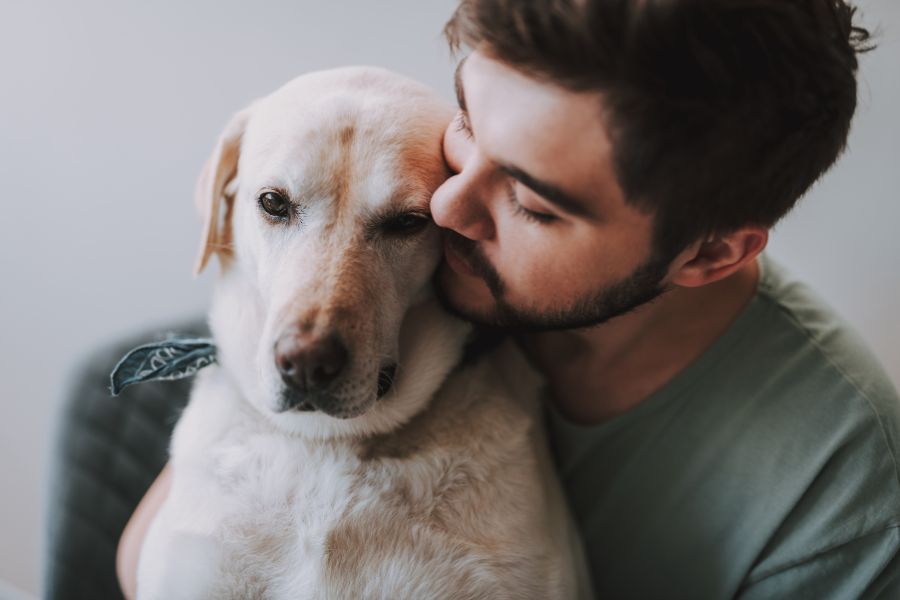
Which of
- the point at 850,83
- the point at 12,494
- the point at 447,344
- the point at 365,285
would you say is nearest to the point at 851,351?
the point at 850,83

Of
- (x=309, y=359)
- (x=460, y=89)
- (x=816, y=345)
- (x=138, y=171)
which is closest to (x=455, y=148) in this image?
(x=460, y=89)

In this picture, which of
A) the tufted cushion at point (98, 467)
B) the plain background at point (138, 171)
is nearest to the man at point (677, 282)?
the plain background at point (138, 171)

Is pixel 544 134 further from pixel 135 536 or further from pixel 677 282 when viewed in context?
pixel 135 536

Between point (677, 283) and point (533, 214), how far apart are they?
0.41 m

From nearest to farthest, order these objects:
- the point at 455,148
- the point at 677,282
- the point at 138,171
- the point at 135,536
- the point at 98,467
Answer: the point at 455,148
the point at 677,282
the point at 135,536
the point at 98,467
the point at 138,171

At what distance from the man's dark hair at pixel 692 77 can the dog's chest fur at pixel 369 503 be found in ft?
1.91

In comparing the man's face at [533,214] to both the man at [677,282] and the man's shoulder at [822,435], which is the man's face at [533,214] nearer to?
the man at [677,282]

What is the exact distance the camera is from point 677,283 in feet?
5.08

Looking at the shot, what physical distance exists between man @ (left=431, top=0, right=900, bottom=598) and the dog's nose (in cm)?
31

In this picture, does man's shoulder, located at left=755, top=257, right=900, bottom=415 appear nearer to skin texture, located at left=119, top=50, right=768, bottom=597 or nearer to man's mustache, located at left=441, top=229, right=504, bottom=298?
skin texture, located at left=119, top=50, right=768, bottom=597

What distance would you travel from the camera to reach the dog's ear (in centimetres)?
155

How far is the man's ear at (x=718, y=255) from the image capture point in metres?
1.45

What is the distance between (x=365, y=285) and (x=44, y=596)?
3.84 ft

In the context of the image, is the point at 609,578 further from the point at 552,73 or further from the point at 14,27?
the point at 14,27
